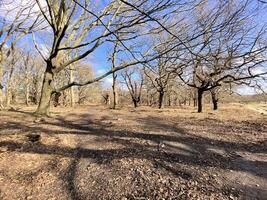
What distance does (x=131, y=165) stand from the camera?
164 inches

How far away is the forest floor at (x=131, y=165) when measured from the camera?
334 cm

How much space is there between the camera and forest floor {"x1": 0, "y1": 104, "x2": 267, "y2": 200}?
10.9ft

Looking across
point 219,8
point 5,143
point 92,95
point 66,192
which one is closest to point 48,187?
point 66,192

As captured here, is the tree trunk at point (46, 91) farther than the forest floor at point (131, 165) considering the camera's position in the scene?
Yes

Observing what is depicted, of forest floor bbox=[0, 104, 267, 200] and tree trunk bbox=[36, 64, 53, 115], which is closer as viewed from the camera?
forest floor bbox=[0, 104, 267, 200]

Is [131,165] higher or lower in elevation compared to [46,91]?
lower

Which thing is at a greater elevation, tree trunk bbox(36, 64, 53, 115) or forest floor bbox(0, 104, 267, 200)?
tree trunk bbox(36, 64, 53, 115)

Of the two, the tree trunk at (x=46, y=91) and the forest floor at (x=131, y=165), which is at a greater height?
the tree trunk at (x=46, y=91)

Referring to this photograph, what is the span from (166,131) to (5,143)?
13.3 ft

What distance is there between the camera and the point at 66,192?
342 centimetres

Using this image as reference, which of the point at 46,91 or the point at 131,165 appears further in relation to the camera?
the point at 46,91

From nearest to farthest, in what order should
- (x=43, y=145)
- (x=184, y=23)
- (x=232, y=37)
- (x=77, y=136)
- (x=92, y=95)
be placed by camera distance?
(x=43, y=145) < (x=77, y=136) < (x=184, y=23) < (x=232, y=37) < (x=92, y=95)

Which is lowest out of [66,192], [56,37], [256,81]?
[66,192]

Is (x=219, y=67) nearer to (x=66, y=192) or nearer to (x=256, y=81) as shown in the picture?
(x=256, y=81)
